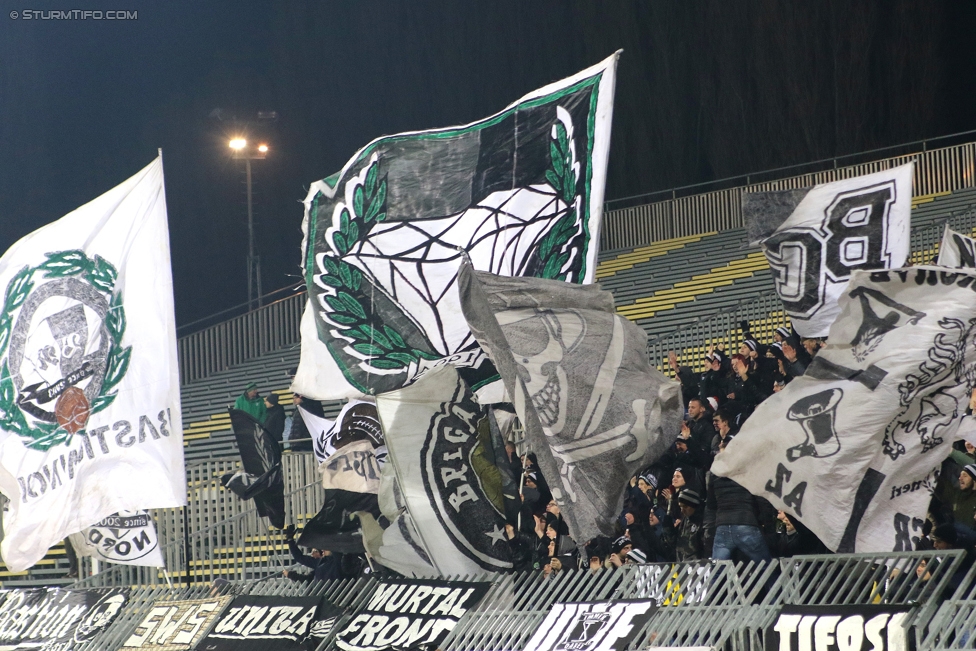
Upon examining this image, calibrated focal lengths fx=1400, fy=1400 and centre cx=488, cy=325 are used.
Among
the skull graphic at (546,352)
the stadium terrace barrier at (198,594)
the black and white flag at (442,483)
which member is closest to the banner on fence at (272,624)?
the stadium terrace barrier at (198,594)

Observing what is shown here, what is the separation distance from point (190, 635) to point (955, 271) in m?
7.02

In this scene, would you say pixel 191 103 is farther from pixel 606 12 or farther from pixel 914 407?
pixel 914 407

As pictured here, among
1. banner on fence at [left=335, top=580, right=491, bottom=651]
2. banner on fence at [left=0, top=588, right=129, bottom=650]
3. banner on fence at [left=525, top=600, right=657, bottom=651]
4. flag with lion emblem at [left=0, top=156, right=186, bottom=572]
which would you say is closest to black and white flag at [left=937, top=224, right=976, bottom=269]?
banner on fence at [left=525, top=600, right=657, bottom=651]

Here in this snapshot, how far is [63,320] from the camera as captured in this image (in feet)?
42.2

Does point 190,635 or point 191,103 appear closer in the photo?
point 190,635

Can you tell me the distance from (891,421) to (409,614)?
12.8 feet

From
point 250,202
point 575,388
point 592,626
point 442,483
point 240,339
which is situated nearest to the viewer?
point 592,626

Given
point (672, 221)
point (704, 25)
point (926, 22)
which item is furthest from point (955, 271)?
point (704, 25)

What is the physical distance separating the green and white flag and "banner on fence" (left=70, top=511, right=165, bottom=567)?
194 cm

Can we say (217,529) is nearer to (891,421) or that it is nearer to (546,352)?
(546,352)

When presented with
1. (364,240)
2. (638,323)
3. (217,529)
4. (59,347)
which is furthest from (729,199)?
(59,347)

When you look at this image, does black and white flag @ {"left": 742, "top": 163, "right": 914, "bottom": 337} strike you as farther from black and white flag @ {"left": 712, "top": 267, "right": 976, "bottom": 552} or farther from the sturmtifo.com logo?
the sturmtifo.com logo

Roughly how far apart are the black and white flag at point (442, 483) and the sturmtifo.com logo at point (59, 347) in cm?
304

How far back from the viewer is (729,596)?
28.5 feet
